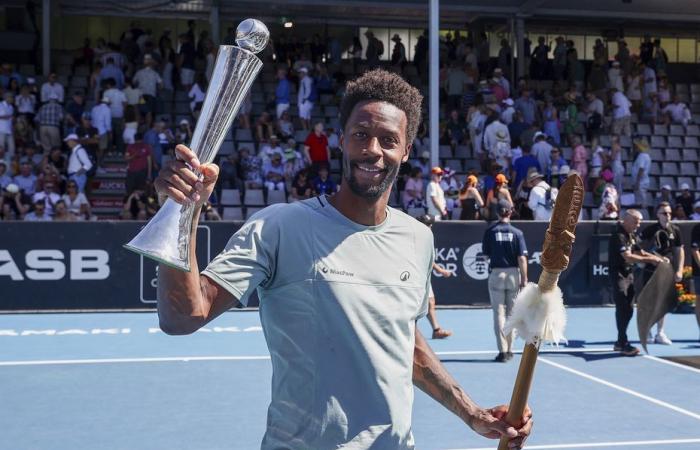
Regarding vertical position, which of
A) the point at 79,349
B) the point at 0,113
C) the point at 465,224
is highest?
the point at 0,113

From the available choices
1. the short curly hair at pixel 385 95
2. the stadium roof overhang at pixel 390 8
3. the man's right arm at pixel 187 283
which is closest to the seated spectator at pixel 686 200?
the stadium roof overhang at pixel 390 8

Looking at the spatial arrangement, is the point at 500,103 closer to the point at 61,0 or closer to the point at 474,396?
the point at 61,0

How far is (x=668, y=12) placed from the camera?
97.2 feet

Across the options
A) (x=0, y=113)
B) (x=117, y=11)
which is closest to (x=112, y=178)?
(x=0, y=113)

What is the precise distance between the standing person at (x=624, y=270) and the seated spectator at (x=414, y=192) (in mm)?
7561

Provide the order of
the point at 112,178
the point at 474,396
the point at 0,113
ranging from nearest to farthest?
the point at 474,396, the point at 0,113, the point at 112,178

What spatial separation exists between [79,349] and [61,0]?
1884cm

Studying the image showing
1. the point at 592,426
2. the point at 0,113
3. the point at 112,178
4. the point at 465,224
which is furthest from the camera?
the point at 112,178

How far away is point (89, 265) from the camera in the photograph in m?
16.7

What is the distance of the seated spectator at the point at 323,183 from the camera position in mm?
20500

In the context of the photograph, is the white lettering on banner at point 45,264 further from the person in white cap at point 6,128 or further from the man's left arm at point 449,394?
the man's left arm at point 449,394

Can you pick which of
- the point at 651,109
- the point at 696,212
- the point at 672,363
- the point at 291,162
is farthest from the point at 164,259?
the point at 651,109

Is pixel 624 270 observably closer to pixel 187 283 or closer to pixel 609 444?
pixel 609 444

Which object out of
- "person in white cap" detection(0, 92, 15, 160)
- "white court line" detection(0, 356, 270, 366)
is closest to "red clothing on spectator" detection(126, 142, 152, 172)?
"person in white cap" detection(0, 92, 15, 160)
